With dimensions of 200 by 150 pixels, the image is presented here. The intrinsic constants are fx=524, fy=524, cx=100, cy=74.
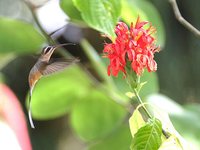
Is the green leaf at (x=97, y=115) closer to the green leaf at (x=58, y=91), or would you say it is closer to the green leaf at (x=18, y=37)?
the green leaf at (x=58, y=91)

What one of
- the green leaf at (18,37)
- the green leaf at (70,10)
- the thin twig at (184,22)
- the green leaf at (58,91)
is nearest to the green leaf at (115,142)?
the green leaf at (58,91)

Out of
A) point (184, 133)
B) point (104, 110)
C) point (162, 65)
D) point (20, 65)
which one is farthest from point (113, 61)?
point (20, 65)

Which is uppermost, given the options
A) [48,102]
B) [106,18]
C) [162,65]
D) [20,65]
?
[106,18]

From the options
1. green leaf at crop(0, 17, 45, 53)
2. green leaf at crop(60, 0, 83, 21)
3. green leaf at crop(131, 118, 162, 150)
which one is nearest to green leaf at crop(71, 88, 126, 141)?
green leaf at crop(0, 17, 45, 53)

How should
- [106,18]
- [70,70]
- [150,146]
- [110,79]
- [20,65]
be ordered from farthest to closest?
[20,65]
[70,70]
[110,79]
[106,18]
[150,146]

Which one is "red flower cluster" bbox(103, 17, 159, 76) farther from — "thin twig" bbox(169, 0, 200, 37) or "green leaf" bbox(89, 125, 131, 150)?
"green leaf" bbox(89, 125, 131, 150)

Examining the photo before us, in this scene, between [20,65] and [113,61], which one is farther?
[20,65]

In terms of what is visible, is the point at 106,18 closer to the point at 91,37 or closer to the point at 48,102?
the point at 48,102

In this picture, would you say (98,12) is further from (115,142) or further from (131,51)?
(115,142)
